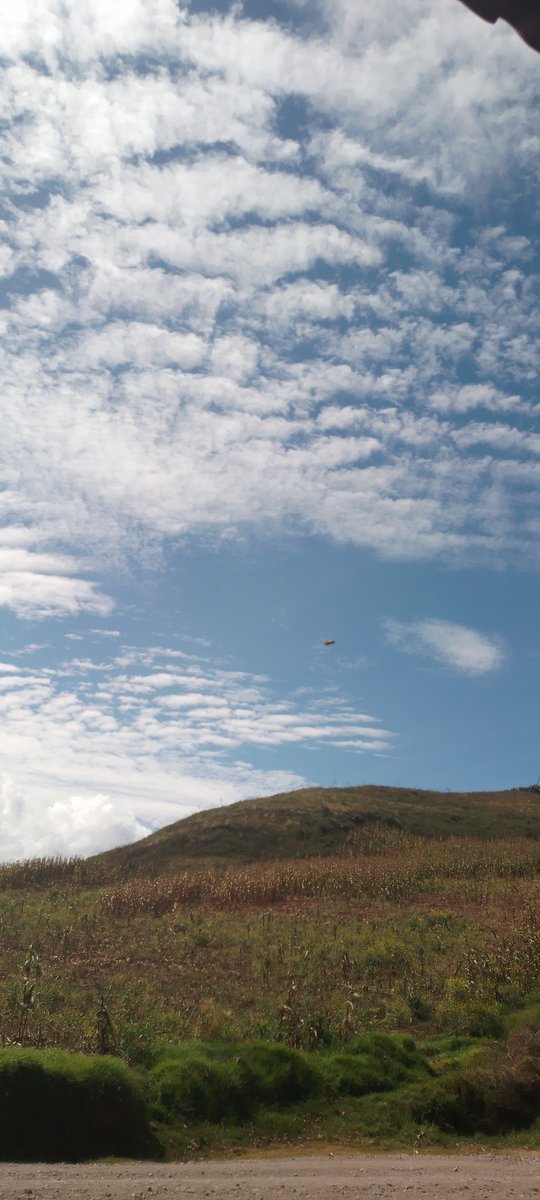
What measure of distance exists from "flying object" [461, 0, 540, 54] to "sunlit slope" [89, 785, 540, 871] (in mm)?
43052

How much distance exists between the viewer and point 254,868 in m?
40.3

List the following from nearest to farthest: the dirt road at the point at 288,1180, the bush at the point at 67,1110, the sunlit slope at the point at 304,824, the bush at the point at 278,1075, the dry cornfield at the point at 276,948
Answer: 1. the dirt road at the point at 288,1180
2. the bush at the point at 67,1110
3. the bush at the point at 278,1075
4. the dry cornfield at the point at 276,948
5. the sunlit slope at the point at 304,824

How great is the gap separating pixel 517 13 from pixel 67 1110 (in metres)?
12.9

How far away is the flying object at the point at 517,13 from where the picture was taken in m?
1.85

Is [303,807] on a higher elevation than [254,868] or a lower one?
higher

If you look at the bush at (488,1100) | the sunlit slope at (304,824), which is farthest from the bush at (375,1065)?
the sunlit slope at (304,824)

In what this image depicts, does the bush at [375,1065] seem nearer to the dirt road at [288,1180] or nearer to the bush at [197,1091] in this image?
the bush at [197,1091]

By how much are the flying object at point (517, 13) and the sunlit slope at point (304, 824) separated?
43.1 meters

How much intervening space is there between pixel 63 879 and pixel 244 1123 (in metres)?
28.1

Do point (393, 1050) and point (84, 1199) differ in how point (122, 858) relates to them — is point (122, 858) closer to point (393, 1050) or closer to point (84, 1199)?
point (393, 1050)

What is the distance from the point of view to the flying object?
1847 mm

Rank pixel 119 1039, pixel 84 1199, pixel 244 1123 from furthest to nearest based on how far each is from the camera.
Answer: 1. pixel 119 1039
2. pixel 244 1123
3. pixel 84 1199

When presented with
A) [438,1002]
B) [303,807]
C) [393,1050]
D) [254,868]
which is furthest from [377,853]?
[393,1050]

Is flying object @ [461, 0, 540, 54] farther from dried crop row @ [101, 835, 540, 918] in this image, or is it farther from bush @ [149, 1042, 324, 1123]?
dried crop row @ [101, 835, 540, 918]
